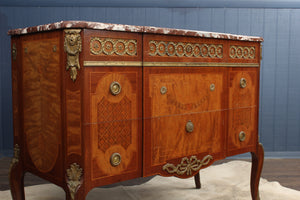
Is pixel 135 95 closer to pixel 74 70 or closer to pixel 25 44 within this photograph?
pixel 74 70

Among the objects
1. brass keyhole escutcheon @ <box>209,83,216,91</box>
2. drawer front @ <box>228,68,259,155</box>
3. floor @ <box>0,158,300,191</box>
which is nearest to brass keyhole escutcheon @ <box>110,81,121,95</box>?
brass keyhole escutcheon @ <box>209,83,216,91</box>

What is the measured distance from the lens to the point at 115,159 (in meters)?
1.86

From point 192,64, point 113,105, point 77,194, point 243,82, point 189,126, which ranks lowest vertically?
point 77,194

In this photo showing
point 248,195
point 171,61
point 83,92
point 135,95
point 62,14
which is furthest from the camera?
point 62,14

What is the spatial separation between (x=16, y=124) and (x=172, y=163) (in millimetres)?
1016

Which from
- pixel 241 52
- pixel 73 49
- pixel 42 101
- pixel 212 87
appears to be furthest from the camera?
pixel 241 52

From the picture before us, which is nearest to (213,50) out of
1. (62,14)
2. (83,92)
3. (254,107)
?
(254,107)

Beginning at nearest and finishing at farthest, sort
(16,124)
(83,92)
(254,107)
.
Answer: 1. (83,92)
2. (16,124)
3. (254,107)

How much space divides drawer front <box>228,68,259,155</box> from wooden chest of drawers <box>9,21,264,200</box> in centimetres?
1

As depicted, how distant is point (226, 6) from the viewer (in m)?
4.20

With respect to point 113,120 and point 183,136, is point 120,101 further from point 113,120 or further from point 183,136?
point 183,136

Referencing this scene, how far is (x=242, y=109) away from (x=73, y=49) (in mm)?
1390

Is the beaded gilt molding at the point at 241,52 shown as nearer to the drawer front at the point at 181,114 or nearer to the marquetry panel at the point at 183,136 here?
the drawer front at the point at 181,114

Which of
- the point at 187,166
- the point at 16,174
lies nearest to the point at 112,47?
the point at 187,166
